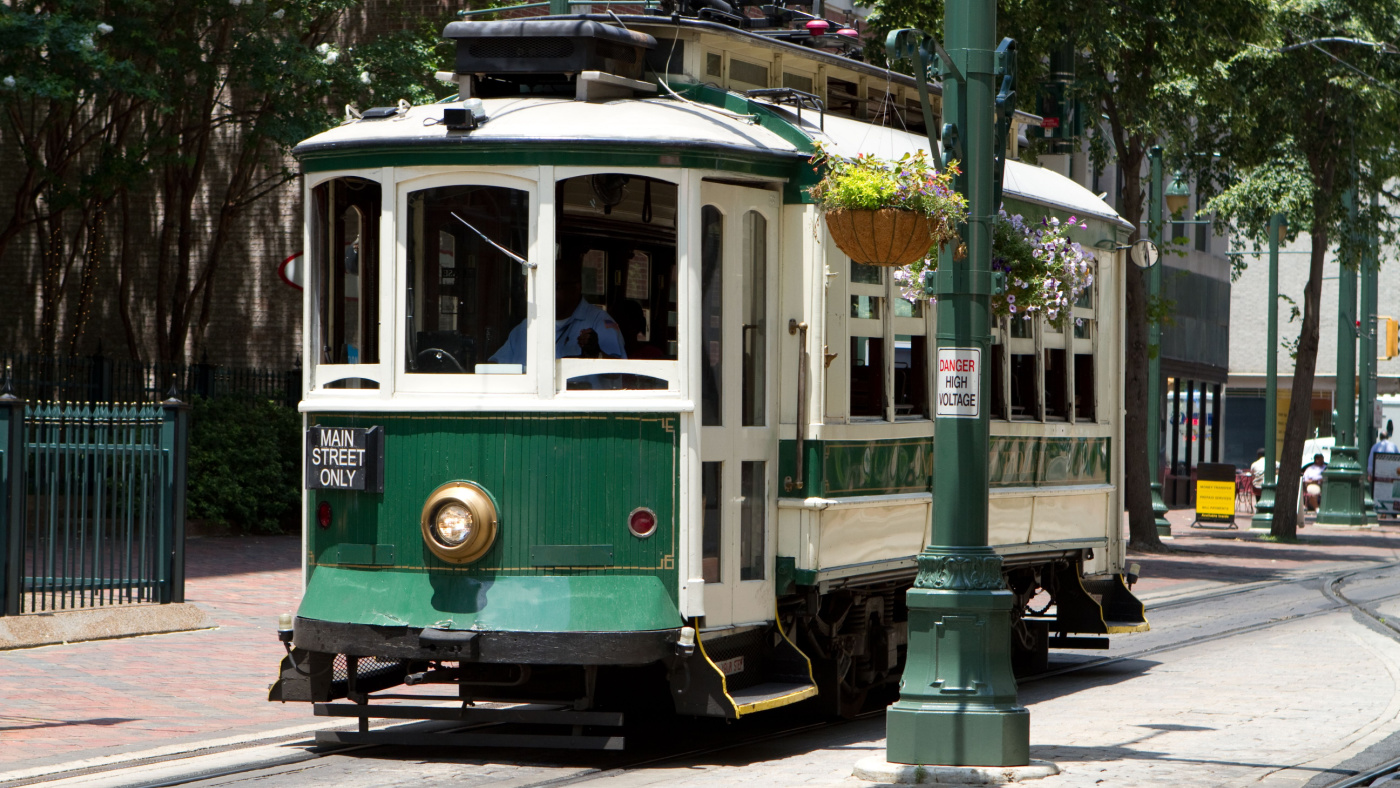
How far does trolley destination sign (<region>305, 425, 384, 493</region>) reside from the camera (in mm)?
8672

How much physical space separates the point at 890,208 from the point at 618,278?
1.65 meters

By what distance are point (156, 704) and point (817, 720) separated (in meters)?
3.70

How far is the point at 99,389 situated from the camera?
20703 mm

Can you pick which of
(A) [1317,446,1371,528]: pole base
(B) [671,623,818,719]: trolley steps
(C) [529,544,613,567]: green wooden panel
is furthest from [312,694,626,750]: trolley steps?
(A) [1317,446,1371,528]: pole base

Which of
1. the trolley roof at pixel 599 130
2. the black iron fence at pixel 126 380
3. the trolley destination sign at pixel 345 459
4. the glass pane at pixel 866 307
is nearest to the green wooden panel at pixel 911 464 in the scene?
the glass pane at pixel 866 307

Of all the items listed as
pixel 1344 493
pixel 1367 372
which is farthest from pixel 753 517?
pixel 1367 372

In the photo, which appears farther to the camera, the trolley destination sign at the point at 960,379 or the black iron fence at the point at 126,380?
the black iron fence at the point at 126,380

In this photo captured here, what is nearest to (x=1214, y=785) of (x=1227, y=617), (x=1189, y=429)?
(x=1227, y=617)

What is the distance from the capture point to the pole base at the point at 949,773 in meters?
7.88

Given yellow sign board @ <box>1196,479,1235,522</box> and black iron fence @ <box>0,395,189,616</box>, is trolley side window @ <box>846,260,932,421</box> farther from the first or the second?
yellow sign board @ <box>1196,479,1235,522</box>

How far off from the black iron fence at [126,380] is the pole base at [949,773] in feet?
38.8

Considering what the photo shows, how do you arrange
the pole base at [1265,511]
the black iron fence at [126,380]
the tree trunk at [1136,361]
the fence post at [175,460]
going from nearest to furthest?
1. the fence post at [175,460]
2. the black iron fence at [126,380]
3. the tree trunk at [1136,361]
4. the pole base at [1265,511]

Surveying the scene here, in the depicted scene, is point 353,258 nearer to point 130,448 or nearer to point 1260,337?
point 130,448

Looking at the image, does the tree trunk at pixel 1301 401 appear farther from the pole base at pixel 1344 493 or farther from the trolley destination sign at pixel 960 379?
the trolley destination sign at pixel 960 379
